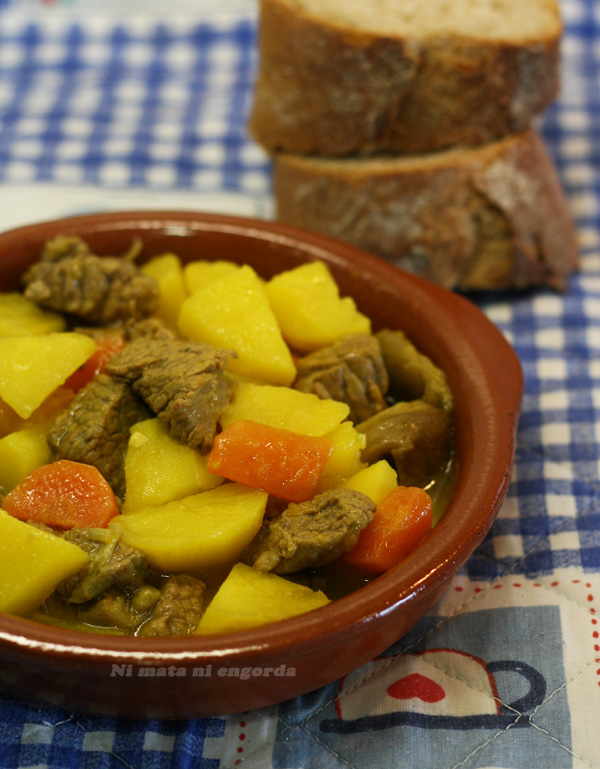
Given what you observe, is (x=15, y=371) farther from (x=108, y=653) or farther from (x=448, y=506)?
(x=448, y=506)

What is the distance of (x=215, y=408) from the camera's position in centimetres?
205

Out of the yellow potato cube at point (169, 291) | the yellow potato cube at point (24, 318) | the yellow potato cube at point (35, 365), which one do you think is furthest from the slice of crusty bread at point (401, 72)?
the yellow potato cube at point (35, 365)

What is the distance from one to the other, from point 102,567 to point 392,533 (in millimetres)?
661

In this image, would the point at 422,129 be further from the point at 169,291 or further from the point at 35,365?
the point at 35,365

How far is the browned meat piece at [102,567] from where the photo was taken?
1.79 meters

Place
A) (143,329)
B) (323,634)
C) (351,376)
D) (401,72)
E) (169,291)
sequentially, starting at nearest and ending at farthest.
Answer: (323,634) < (351,376) < (143,329) < (169,291) < (401,72)

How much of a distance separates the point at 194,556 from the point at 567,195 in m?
2.83

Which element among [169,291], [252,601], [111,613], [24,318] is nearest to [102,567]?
[111,613]

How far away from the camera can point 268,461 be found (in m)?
1.94

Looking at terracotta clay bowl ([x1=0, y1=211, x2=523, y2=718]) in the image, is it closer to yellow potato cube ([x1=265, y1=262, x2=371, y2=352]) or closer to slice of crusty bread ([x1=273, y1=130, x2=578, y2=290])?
yellow potato cube ([x1=265, y1=262, x2=371, y2=352])

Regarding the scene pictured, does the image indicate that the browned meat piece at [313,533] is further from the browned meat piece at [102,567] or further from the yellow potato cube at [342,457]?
the browned meat piece at [102,567]

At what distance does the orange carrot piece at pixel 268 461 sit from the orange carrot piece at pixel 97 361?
509mm

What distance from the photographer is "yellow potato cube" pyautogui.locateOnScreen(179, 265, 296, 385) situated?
7.52 feet

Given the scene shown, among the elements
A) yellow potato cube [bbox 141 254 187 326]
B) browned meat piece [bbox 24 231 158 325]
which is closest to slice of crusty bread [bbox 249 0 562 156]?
yellow potato cube [bbox 141 254 187 326]
